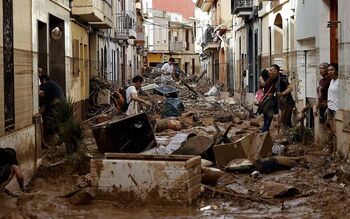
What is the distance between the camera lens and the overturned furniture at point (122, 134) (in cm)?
1252

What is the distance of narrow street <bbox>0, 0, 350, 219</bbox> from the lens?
8.70 meters

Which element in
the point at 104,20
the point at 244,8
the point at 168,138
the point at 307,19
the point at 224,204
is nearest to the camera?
the point at 224,204

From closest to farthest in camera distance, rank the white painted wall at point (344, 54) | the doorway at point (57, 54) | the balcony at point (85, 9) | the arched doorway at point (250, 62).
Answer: the white painted wall at point (344, 54)
the doorway at point (57, 54)
the balcony at point (85, 9)
the arched doorway at point (250, 62)

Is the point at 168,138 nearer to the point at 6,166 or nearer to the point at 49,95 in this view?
the point at 49,95

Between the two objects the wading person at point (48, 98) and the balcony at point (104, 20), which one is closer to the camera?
the wading person at point (48, 98)

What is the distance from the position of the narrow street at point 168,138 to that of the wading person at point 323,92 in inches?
A: 0.9

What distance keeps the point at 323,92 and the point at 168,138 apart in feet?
16.2

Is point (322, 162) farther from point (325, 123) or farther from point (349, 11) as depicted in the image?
point (349, 11)

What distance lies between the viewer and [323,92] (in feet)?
41.8

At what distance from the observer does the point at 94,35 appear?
1050 inches

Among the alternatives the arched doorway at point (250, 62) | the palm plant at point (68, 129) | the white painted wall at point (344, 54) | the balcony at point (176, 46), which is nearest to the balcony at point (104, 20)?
the arched doorway at point (250, 62)

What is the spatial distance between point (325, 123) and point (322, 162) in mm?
1143

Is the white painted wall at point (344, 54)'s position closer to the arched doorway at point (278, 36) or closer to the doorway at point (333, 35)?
the doorway at point (333, 35)

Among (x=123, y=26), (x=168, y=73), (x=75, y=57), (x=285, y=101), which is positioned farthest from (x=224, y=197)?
(x=123, y=26)
